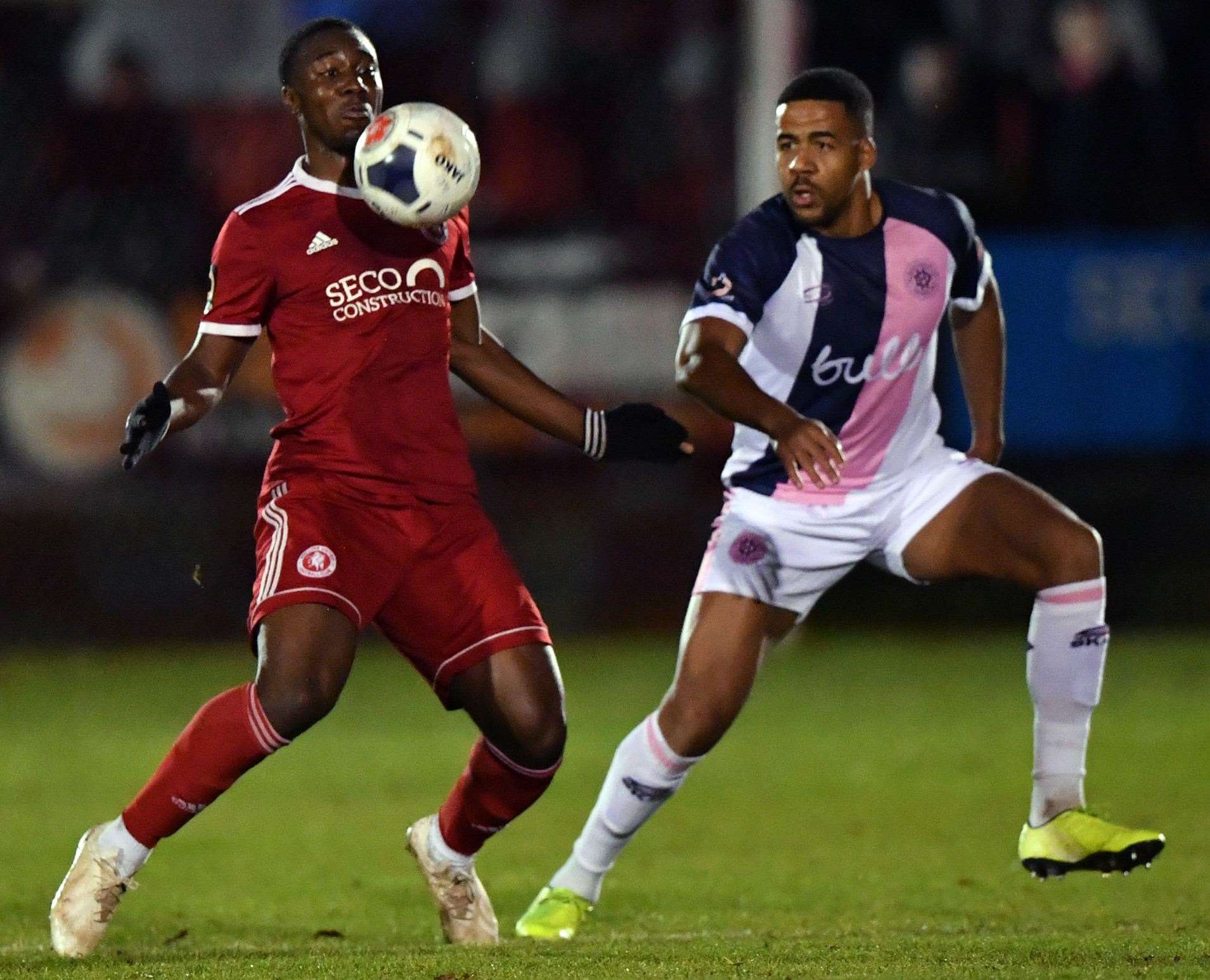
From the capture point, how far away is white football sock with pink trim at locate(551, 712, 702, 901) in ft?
20.1

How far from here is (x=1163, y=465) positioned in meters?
13.8

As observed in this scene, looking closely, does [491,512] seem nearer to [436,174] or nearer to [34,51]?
[34,51]

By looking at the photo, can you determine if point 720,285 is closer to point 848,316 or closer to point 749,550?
point 848,316

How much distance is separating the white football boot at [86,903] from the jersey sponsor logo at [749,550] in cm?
185

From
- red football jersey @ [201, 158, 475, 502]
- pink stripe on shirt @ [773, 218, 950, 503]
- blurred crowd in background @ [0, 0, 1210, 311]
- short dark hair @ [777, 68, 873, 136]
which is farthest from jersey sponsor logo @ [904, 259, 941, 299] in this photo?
blurred crowd in background @ [0, 0, 1210, 311]

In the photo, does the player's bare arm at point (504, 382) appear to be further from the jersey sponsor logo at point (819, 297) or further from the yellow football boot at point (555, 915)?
the yellow football boot at point (555, 915)

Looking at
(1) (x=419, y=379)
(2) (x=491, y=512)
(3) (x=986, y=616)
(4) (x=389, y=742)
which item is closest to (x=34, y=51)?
(2) (x=491, y=512)

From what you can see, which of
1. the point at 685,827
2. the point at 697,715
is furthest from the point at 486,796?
the point at 685,827

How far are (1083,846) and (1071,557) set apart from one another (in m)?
0.78

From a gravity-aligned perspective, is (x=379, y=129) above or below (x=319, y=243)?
above

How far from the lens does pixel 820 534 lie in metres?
6.24

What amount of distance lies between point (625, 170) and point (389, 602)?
832cm

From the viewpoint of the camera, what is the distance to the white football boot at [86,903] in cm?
555

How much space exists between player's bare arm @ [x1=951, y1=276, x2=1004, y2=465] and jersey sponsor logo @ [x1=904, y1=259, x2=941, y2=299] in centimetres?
28
